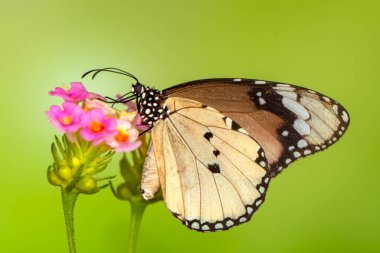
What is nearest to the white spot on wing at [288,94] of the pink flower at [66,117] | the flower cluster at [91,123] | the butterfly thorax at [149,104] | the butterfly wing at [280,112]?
the butterfly wing at [280,112]

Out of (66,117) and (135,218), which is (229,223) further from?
(66,117)

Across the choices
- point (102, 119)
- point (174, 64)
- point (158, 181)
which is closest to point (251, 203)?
point (158, 181)

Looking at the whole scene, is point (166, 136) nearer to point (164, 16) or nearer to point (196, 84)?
point (196, 84)

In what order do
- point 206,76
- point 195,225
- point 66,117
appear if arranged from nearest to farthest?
point 66,117
point 195,225
point 206,76

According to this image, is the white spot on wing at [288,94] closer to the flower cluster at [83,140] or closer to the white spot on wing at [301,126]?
the white spot on wing at [301,126]

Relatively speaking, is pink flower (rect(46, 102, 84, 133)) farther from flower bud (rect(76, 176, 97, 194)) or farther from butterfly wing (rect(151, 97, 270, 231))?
butterfly wing (rect(151, 97, 270, 231))

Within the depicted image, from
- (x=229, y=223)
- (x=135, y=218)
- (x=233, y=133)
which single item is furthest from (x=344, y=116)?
(x=135, y=218)

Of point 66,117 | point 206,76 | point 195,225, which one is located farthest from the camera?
point 206,76
